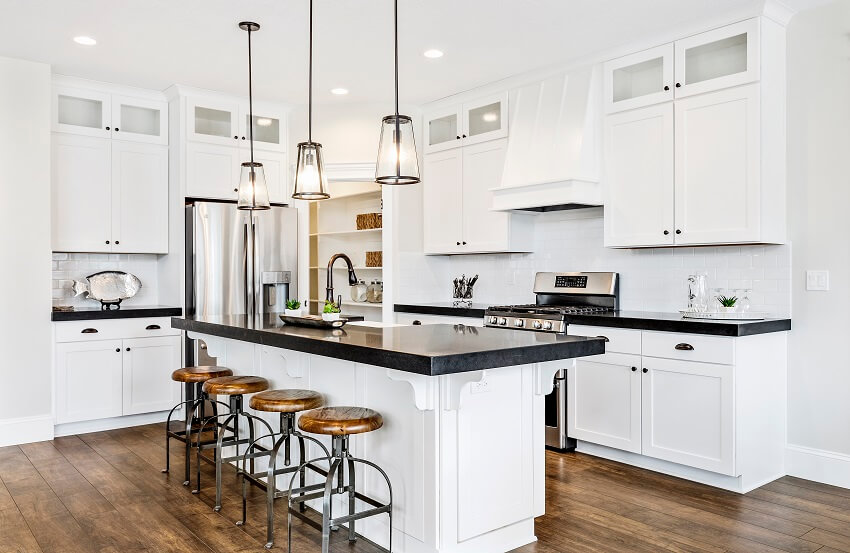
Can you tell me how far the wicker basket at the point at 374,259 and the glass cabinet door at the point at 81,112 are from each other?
2.77 m

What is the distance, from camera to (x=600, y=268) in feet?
16.3

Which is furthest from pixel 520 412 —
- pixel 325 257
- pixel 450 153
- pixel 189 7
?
pixel 325 257

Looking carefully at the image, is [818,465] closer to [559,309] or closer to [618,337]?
[618,337]

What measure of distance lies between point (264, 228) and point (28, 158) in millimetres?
1814

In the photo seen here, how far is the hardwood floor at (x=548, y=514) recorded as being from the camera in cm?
292

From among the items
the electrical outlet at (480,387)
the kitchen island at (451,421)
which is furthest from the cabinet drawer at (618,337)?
the electrical outlet at (480,387)

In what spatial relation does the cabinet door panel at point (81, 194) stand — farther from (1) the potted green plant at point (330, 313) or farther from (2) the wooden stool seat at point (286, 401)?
(2) the wooden stool seat at point (286, 401)

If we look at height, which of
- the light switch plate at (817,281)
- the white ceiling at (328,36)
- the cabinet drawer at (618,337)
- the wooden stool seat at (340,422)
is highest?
the white ceiling at (328,36)

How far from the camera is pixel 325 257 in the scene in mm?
7945

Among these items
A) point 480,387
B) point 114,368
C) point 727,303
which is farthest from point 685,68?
point 114,368

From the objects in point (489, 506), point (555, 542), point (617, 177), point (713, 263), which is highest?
point (617, 177)

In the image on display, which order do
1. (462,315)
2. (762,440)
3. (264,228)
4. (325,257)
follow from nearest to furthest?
(762,440), (462,315), (264,228), (325,257)

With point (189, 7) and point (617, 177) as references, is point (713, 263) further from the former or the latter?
point (189, 7)

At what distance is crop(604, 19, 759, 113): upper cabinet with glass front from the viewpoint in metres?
3.82
